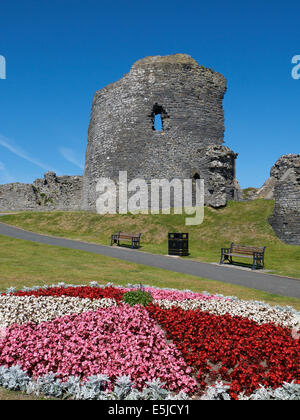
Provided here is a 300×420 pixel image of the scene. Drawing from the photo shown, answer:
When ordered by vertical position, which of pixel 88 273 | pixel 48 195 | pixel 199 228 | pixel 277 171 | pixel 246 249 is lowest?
pixel 88 273

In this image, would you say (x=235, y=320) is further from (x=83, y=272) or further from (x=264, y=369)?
(x=83, y=272)

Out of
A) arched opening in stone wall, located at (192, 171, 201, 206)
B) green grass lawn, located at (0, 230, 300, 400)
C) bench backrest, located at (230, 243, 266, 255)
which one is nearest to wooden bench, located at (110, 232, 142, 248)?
green grass lawn, located at (0, 230, 300, 400)

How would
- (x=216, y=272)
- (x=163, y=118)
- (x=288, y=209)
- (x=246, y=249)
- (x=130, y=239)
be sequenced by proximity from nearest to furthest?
(x=216, y=272), (x=246, y=249), (x=288, y=209), (x=130, y=239), (x=163, y=118)

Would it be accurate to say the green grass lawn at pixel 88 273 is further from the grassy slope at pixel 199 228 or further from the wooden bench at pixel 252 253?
the grassy slope at pixel 199 228

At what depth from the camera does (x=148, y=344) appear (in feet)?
19.0

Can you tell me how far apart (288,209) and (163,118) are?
17768 millimetres

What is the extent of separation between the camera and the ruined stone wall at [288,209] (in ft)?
67.4

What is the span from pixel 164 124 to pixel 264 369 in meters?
30.7

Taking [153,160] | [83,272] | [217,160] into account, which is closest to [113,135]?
[153,160]

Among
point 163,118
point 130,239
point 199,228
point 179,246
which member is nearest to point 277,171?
point 163,118

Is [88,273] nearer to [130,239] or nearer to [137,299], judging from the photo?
[137,299]

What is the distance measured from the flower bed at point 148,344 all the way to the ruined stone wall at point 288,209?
1346cm

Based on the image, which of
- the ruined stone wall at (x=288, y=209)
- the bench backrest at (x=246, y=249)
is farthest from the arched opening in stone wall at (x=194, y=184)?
the bench backrest at (x=246, y=249)

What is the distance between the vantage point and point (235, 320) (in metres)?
7.31
